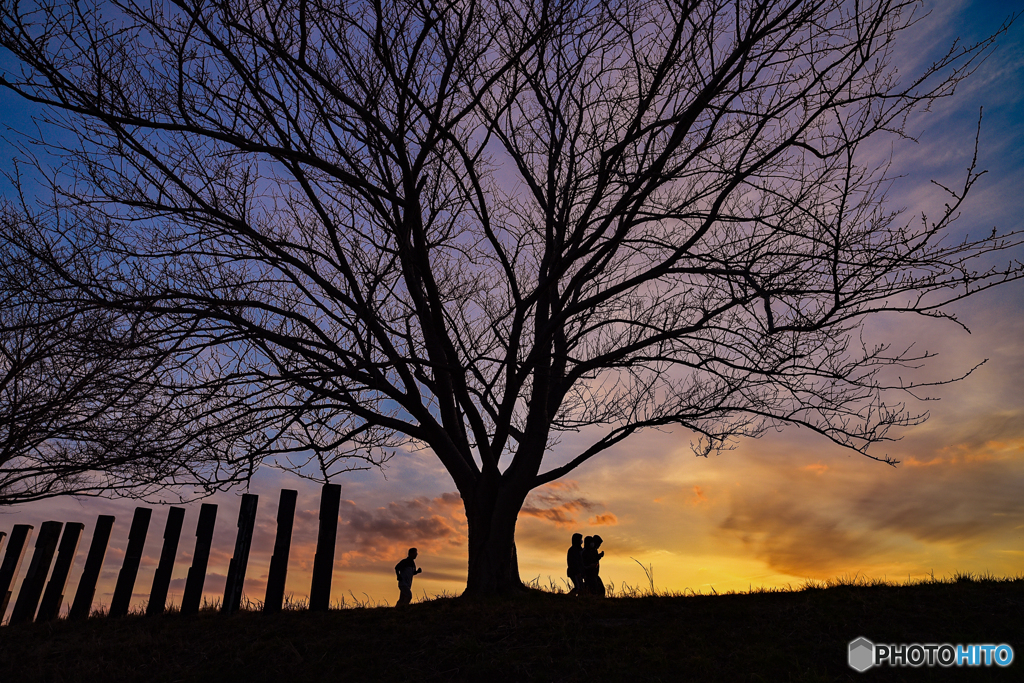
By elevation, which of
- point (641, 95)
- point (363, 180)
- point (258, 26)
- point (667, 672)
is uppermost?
point (258, 26)

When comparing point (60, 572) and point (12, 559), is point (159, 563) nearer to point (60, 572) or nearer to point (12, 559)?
point (60, 572)

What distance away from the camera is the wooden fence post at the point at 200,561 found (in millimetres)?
9039

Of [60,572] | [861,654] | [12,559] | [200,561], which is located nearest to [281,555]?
[200,561]

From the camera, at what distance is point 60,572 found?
10.1 metres

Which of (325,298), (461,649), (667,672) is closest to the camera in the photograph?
(667,672)

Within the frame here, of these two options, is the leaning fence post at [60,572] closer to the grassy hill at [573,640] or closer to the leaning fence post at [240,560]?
the grassy hill at [573,640]

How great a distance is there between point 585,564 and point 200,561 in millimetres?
5961

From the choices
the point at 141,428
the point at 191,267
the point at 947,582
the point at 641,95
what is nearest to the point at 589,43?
the point at 641,95

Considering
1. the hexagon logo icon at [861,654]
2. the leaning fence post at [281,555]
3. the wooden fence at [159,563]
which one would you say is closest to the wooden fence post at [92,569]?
the wooden fence at [159,563]

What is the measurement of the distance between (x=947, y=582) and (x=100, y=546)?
1210 centimetres

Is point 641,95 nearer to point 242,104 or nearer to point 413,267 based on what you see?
point 413,267

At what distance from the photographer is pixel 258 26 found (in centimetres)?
736
